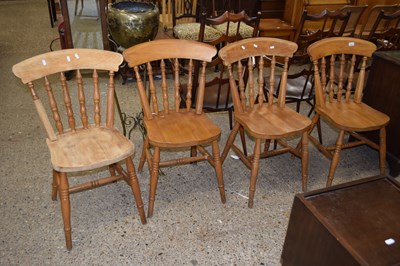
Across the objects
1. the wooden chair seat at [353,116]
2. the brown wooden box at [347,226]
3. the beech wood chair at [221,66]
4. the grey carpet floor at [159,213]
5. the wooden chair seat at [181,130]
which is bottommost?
the grey carpet floor at [159,213]

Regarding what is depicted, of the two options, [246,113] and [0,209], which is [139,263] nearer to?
[0,209]

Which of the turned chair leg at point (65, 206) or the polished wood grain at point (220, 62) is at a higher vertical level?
the polished wood grain at point (220, 62)

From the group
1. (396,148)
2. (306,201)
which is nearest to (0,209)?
(306,201)

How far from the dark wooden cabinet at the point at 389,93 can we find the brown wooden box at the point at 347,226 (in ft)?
2.98

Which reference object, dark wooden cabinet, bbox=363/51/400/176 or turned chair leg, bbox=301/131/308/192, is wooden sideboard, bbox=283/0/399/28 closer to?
dark wooden cabinet, bbox=363/51/400/176

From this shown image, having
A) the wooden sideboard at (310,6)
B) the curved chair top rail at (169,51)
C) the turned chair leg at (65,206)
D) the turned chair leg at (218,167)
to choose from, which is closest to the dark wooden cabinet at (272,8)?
the wooden sideboard at (310,6)

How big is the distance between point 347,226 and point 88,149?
1187mm

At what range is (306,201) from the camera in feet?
4.67

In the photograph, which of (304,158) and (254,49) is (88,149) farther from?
(304,158)

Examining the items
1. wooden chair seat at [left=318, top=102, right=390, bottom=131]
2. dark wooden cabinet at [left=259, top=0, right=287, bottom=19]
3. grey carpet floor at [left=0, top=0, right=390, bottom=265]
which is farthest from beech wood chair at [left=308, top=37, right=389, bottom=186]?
dark wooden cabinet at [left=259, top=0, right=287, bottom=19]

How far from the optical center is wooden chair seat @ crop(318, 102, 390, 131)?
2086 millimetres

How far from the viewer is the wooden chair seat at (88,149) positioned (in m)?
1.60

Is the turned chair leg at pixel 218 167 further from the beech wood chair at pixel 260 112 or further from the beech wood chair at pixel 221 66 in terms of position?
the beech wood chair at pixel 221 66

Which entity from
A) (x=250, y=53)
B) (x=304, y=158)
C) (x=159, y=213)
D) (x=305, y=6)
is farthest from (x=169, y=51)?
(x=305, y=6)
